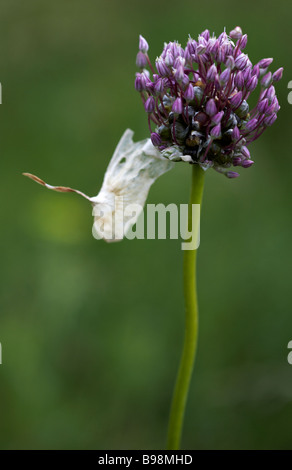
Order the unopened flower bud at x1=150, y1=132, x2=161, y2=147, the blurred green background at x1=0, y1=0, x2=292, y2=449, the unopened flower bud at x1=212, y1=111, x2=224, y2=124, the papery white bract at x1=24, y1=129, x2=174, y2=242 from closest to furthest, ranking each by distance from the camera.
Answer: the unopened flower bud at x1=212, y1=111, x2=224, y2=124
the unopened flower bud at x1=150, y1=132, x2=161, y2=147
the papery white bract at x1=24, y1=129, x2=174, y2=242
the blurred green background at x1=0, y1=0, x2=292, y2=449

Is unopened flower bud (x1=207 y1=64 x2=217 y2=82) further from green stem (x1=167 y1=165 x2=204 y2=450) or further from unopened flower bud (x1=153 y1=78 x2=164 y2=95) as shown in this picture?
green stem (x1=167 y1=165 x2=204 y2=450)

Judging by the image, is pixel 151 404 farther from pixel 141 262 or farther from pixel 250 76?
pixel 250 76

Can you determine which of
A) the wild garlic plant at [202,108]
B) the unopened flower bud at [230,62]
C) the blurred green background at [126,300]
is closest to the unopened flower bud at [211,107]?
the wild garlic plant at [202,108]

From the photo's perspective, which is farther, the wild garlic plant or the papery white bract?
the papery white bract

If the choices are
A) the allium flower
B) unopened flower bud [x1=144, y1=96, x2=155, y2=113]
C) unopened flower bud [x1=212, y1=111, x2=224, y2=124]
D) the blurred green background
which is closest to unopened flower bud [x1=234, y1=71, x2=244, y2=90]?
the allium flower

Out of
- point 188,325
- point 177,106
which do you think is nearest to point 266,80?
point 177,106

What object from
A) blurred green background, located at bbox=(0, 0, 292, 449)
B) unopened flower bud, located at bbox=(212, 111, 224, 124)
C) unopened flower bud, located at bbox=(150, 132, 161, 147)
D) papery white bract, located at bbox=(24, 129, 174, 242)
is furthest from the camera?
blurred green background, located at bbox=(0, 0, 292, 449)

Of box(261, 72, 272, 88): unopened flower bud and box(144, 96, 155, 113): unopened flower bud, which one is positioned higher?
box(261, 72, 272, 88): unopened flower bud
